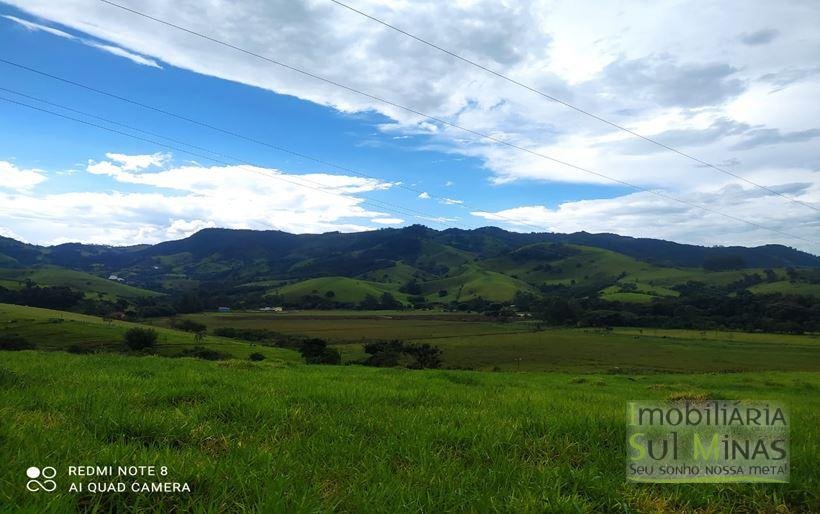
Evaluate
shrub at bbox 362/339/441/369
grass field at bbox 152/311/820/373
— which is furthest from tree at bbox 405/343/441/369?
grass field at bbox 152/311/820/373

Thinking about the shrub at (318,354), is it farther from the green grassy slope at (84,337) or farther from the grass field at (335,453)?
the grass field at (335,453)

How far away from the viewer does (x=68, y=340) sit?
345 ft

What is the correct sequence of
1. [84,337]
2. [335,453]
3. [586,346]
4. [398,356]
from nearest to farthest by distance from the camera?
1. [335,453]
2. [398,356]
3. [84,337]
4. [586,346]

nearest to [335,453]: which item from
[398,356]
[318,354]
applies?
[318,354]

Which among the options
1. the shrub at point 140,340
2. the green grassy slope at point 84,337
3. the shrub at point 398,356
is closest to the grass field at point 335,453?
the shrub at point 398,356

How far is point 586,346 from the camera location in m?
142

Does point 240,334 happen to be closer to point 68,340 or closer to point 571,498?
point 68,340

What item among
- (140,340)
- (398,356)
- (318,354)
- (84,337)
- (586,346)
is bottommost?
(586,346)

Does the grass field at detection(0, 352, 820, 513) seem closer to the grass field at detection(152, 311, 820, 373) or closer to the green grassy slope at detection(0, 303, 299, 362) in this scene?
the green grassy slope at detection(0, 303, 299, 362)

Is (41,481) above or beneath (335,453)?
above

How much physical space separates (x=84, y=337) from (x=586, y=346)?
132 meters

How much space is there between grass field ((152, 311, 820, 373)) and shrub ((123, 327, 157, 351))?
128 ft

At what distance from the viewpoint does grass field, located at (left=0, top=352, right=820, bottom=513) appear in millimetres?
5113

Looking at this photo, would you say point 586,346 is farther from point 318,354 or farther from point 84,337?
point 84,337
